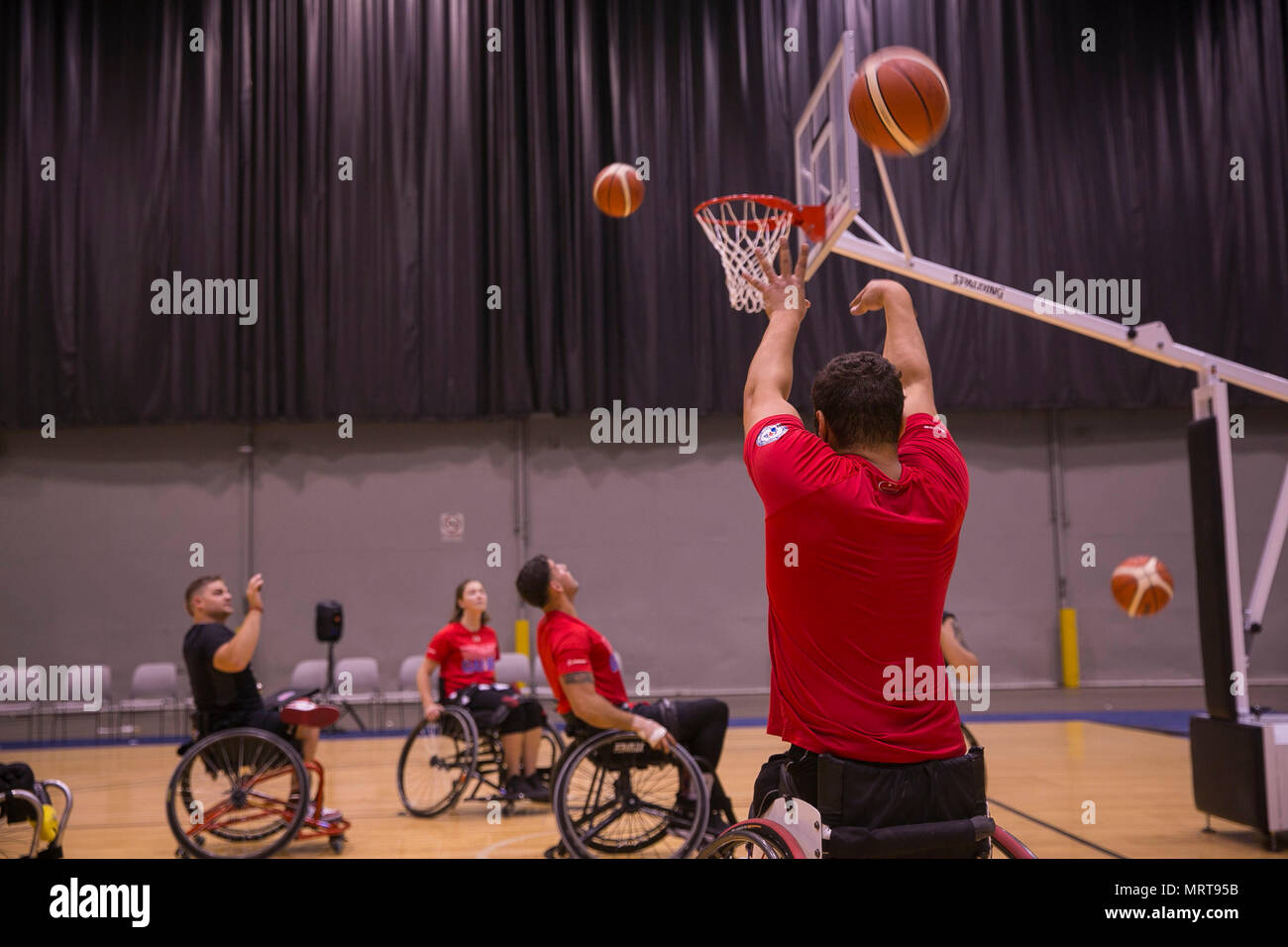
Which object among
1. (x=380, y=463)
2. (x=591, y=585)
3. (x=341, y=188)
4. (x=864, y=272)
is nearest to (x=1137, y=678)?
(x=864, y=272)

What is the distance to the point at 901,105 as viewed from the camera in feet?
13.6

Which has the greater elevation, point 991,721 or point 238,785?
point 238,785

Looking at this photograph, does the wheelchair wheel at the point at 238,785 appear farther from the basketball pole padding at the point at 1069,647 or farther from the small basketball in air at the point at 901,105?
the basketball pole padding at the point at 1069,647

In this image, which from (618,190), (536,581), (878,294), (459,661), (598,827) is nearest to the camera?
(878,294)

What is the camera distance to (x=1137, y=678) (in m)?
11.0

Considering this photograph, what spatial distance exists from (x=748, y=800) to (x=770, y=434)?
15.1 feet

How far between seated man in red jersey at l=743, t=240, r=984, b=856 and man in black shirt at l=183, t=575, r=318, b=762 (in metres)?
3.51

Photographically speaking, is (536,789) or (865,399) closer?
(865,399)

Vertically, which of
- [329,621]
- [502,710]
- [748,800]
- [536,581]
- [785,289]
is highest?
[785,289]

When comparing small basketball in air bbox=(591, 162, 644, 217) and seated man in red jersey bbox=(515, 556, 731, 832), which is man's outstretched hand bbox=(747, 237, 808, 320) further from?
small basketball in air bbox=(591, 162, 644, 217)

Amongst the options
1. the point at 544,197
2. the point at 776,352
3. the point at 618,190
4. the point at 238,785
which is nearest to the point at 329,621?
the point at 238,785

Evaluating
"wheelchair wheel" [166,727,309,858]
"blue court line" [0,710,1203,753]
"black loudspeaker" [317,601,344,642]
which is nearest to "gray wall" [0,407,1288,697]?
"blue court line" [0,710,1203,753]

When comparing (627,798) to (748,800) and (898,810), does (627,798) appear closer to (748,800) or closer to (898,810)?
(748,800)
